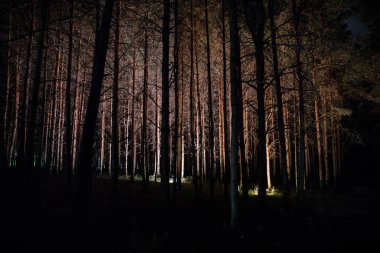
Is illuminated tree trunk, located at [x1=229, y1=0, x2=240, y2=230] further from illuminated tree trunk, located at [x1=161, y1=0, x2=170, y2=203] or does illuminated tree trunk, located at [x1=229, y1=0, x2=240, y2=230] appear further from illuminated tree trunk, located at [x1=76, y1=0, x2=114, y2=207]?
illuminated tree trunk, located at [x1=76, y1=0, x2=114, y2=207]

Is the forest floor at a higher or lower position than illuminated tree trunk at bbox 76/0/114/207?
lower

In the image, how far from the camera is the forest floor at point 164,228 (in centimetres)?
513

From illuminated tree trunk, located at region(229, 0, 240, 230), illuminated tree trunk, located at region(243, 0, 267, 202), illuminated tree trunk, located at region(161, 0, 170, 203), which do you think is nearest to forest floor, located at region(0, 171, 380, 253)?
illuminated tree trunk, located at region(229, 0, 240, 230)

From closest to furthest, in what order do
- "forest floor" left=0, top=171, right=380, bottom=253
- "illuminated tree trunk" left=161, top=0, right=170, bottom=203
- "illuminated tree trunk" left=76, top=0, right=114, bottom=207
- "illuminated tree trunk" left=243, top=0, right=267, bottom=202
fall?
"forest floor" left=0, top=171, right=380, bottom=253, "illuminated tree trunk" left=76, top=0, right=114, bottom=207, "illuminated tree trunk" left=161, top=0, right=170, bottom=203, "illuminated tree trunk" left=243, top=0, right=267, bottom=202

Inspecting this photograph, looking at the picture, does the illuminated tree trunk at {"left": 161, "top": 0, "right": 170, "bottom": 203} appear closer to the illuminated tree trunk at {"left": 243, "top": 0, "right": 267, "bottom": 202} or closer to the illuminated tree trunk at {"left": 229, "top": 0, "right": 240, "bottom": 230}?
the illuminated tree trunk at {"left": 229, "top": 0, "right": 240, "bottom": 230}

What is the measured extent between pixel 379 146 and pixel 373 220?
2003 cm

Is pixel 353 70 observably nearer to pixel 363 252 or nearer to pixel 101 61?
pixel 363 252

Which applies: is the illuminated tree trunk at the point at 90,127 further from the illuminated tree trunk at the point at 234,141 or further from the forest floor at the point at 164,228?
the illuminated tree trunk at the point at 234,141

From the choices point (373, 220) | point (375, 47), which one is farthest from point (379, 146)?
point (373, 220)

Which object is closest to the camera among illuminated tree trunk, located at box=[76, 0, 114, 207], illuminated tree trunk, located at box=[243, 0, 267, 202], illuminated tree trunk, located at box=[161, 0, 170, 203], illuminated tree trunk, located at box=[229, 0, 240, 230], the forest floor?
the forest floor

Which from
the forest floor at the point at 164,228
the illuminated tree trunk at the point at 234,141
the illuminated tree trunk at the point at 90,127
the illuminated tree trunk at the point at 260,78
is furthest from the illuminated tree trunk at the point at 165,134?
the illuminated tree trunk at the point at 260,78

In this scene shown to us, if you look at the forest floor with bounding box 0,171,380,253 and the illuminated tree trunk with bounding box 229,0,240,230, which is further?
the illuminated tree trunk with bounding box 229,0,240,230

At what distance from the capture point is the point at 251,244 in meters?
5.69

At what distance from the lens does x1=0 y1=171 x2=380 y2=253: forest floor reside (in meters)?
5.13
